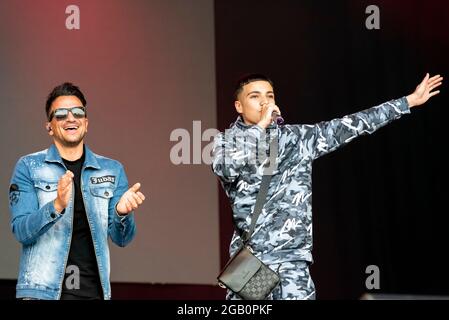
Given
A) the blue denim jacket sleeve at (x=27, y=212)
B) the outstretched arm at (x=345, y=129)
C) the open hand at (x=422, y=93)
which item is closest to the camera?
the blue denim jacket sleeve at (x=27, y=212)

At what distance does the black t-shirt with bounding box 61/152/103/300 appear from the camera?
430 cm

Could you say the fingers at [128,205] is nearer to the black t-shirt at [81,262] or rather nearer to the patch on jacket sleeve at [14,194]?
the black t-shirt at [81,262]

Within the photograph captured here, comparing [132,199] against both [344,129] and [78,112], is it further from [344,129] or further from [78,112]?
[344,129]

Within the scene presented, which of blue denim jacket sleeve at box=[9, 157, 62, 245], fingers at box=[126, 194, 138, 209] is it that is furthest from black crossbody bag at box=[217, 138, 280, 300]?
blue denim jacket sleeve at box=[9, 157, 62, 245]

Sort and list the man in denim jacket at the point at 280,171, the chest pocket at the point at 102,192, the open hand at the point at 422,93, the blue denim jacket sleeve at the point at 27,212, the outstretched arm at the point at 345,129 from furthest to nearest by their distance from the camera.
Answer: the open hand at the point at 422,93, the outstretched arm at the point at 345,129, the chest pocket at the point at 102,192, the man in denim jacket at the point at 280,171, the blue denim jacket sleeve at the point at 27,212

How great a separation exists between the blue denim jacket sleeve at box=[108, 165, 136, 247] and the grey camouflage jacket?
44 centimetres

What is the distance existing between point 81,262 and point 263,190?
842 millimetres

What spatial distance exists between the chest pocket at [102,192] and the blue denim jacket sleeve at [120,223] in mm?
32

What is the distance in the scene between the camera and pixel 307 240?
173 inches

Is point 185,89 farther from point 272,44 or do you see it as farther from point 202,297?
point 202,297

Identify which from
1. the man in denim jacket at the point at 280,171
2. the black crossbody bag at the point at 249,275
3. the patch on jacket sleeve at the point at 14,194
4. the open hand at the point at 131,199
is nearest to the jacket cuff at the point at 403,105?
the man in denim jacket at the point at 280,171

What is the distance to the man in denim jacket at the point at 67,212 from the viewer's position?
4.28 m

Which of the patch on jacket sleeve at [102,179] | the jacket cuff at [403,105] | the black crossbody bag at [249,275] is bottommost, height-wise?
the black crossbody bag at [249,275]
